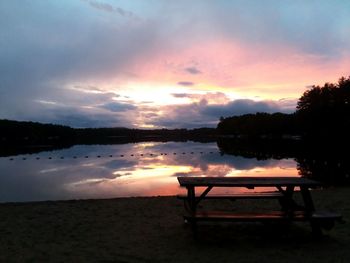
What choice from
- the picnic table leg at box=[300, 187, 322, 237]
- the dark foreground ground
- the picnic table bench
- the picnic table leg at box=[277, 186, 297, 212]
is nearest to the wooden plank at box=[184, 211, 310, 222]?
the picnic table bench

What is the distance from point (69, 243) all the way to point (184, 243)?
6.36 ft

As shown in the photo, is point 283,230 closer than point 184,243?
No

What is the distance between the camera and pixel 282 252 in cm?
629

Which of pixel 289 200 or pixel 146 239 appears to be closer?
pixel 146 239

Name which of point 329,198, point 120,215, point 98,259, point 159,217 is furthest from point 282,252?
point 329,198

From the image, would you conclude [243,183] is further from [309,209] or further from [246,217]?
[309,209]

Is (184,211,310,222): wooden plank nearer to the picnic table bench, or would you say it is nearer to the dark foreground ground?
the picnic table bench

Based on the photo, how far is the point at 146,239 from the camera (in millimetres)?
7176

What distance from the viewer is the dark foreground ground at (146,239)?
6102 mm

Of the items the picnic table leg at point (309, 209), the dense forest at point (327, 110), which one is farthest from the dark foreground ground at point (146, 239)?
the dense forest at point (327, 110)

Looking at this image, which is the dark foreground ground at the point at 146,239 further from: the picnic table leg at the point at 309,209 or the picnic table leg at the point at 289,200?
the picnic table leg at the point at 289,200

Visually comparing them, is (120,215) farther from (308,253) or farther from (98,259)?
(308,253)

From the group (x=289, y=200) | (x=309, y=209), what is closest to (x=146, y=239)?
(x=289, y=200)

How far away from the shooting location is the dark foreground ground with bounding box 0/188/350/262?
240 inches
